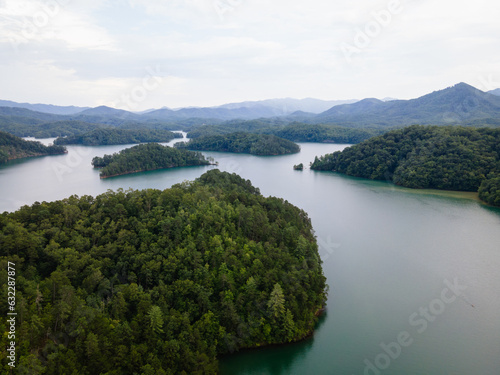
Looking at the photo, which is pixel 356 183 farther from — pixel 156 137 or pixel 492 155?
pixel 156 137

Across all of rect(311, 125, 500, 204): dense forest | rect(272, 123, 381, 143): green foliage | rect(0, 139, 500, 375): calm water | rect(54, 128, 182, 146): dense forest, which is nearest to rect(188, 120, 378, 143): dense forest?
rect(272, 123, 381, 143): green foliage

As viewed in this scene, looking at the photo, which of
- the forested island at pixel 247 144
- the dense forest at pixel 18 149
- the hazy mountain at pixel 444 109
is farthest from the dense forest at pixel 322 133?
the dense forest at pixel 18 149

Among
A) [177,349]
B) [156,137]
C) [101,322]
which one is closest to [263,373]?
[177,349]

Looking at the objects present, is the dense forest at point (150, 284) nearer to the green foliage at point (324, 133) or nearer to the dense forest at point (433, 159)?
the dense forest at point (433, 159)

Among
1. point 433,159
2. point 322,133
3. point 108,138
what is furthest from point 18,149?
point 322,133
